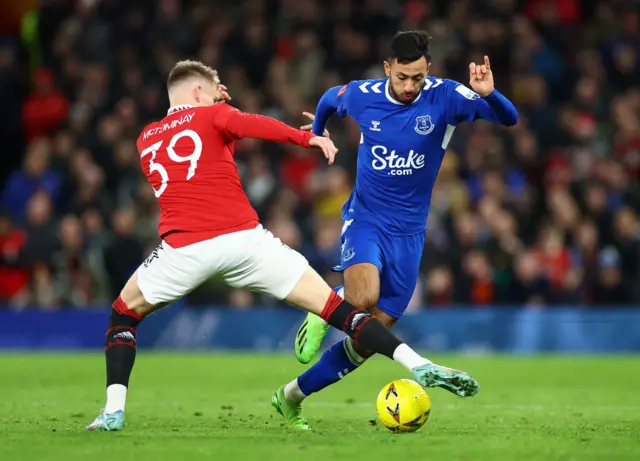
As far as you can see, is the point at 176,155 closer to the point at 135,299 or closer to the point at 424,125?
the point at 135,299

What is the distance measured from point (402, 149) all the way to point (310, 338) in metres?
1.44

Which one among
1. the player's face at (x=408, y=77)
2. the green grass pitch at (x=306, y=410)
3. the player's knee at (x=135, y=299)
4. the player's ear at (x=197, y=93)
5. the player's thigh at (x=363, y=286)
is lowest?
the green grass pitch at (x=306, y=410)

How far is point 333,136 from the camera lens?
58.4 feet

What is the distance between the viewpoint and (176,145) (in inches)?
297

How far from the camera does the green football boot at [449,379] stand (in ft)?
22.6

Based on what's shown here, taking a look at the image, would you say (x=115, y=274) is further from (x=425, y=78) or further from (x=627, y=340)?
(x=425, y=78)

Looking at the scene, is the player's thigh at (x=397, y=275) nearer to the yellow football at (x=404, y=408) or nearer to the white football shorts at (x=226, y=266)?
the yellow football at (x=404, y=408)

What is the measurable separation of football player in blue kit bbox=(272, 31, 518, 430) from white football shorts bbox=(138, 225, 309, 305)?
0.91 m

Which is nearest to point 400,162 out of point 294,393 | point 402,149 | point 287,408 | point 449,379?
point 402,149

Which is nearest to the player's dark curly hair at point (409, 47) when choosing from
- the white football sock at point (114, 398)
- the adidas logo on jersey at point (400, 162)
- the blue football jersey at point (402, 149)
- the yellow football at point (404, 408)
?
the blue football jersey at point (402, 149)

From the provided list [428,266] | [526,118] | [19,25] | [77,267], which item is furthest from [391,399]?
[19,25]

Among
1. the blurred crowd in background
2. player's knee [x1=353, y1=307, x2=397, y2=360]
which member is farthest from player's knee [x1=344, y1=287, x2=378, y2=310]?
the blurred crowd in background

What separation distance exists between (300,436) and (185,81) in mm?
2297

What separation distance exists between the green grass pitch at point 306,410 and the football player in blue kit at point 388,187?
1.66 feet
